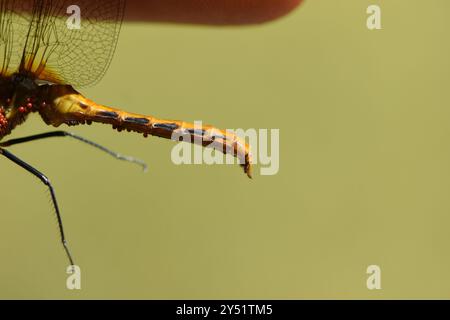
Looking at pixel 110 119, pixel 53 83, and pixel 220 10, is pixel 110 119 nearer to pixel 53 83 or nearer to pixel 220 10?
pixel 53 83

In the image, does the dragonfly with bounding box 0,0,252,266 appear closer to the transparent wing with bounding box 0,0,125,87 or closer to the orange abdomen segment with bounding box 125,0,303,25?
the transparent wing with bounding box 0,0,125,87

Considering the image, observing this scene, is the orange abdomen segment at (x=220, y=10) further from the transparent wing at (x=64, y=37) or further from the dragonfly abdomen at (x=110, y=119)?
the dragonfly abdomen at (x=110, y=119)

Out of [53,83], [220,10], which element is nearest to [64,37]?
[53,83]

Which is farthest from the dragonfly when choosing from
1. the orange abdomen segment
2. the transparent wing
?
the orange abdomen segment

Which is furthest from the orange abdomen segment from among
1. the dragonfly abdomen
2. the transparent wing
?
the dragonfly abdomen

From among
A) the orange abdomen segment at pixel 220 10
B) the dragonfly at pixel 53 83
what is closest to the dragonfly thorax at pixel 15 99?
the dragonfly at pixel 53 83

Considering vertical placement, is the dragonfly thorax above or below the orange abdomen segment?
below

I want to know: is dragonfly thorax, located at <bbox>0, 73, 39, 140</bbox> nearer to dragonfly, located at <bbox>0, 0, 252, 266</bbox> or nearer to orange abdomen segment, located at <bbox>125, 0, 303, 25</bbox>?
dragonfly, located at <bbox>0, 0, 252, 266</bbox>
